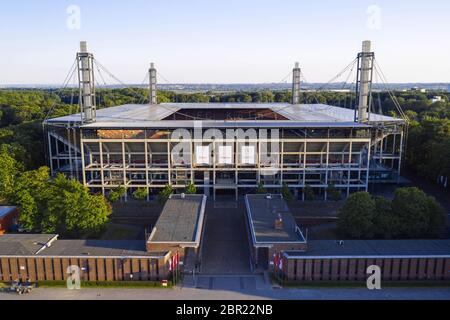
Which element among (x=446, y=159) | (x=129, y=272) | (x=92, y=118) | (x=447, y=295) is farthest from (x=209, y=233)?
(x=446, y=159)

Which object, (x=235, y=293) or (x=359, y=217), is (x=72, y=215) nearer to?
(x=235, y=293)

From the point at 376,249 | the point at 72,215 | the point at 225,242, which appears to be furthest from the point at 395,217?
the point at 72,215

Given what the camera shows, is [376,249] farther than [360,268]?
Yes

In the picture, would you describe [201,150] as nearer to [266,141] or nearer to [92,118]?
[266,141]

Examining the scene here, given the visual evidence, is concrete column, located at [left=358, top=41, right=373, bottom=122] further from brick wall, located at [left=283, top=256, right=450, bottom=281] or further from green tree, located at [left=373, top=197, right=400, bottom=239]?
brick wall, located at [left=283, top=256, right=450, bottom=281]

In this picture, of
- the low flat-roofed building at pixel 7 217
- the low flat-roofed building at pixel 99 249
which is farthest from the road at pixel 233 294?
the low flat-roofed building at pixel 7 217

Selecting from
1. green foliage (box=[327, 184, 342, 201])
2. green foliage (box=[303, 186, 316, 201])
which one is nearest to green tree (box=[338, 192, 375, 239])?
green foliage (box=[327, 184, 342, 201])
